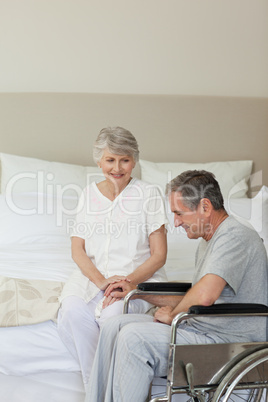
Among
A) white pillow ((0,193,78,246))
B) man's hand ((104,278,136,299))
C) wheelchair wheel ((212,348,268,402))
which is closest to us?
wheelchair wheel ((212,348,268,402))

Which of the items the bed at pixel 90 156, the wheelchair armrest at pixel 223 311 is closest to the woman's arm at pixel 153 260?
the bed at pixel 90 156

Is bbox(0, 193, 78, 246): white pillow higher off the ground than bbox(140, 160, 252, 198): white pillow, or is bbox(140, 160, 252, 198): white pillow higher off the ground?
bbox(140, 160, 252, 198): white pillow

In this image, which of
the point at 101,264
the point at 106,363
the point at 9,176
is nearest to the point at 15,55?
the point at 9,176

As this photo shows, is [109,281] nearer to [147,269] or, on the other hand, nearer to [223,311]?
[147,269]

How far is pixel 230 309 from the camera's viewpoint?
70.7 inches

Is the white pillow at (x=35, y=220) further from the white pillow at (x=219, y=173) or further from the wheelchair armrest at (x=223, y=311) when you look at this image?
the wheelchair armrest at (x=223, y=311)

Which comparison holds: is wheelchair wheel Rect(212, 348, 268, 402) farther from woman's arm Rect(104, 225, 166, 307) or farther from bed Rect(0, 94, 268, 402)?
bed Rect(0, 94, 268, 402)

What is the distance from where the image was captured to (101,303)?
93.4 inches

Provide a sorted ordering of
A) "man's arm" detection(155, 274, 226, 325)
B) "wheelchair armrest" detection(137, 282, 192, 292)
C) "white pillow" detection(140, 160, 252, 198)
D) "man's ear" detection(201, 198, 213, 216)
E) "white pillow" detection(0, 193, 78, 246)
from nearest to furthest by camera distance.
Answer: "man's arm" detection(155, 274, 226, 325), "man's ear" detection(201, 198, 213, 216), "wheelchair armrest" detection(137, 282, 192, 292), "white pillow" detection(0, 193, 78, 246), "white pillow" detection(140, 160, 252, 198)

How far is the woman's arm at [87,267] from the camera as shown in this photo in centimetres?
241

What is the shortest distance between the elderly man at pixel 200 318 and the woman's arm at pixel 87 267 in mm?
360

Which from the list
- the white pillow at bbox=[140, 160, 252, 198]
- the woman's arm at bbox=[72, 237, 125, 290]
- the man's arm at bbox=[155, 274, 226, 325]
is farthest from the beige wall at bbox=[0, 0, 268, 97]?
the man's arm at bbox=[155, 274, 226, 325]

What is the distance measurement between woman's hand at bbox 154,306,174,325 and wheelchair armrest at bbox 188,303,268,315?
0.92 ft

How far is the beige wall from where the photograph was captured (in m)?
3.79
